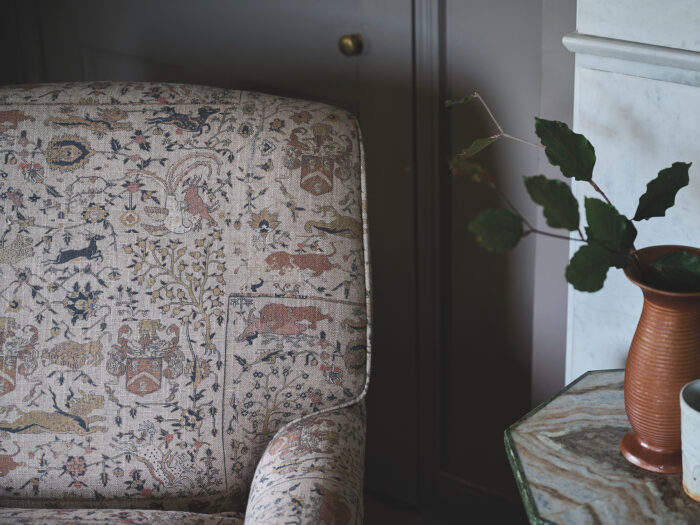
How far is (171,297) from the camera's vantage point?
0.99 m

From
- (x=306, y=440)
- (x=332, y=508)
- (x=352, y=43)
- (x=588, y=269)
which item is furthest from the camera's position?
(x=352, y=43)

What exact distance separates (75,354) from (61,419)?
84mm

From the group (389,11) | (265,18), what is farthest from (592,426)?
(265,18)

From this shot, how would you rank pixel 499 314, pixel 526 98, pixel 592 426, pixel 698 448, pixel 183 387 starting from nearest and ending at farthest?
pixel 698 448 < pixel 592 426 < pixel 183 387 < pixel 526 98 < pixel 499 314

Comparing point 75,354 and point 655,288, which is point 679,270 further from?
point 75,354

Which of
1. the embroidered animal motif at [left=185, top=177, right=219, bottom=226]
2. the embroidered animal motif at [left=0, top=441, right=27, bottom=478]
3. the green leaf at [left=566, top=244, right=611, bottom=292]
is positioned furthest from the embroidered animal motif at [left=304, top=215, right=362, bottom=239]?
the embroidered animal motif at [left=0, top=441, right=27, bottom=478]

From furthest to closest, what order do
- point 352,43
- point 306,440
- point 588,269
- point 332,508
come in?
point 352,43 < point 306,440 < point 332,508 < point 588,269

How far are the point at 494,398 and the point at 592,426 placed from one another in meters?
0.47

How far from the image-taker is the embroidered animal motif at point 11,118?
3.34ft

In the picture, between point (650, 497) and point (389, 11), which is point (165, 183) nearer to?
point (389, 11)

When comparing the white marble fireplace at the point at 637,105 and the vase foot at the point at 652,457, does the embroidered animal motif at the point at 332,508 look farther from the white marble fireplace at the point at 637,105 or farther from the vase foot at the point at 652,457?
the white marble fireplace at the point at 637,105

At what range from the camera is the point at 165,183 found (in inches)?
39.1

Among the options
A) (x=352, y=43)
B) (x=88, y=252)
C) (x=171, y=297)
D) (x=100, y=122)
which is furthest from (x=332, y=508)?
(x=352, y=43)

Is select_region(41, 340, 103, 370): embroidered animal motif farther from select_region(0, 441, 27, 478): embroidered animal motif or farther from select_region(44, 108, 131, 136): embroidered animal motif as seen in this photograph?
select_region(44, 108, 131, 136): embroidered animal motif
